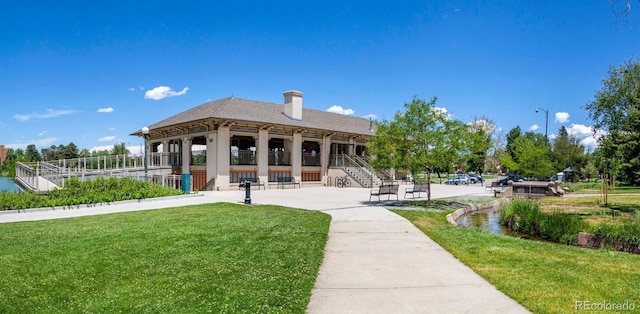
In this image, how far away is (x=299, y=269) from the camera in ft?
20.7

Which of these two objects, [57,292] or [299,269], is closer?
[57,292]

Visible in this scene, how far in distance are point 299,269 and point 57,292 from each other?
3249 mm

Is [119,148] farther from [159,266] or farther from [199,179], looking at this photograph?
[159,266]

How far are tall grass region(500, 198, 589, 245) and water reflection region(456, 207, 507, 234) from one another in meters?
0.40

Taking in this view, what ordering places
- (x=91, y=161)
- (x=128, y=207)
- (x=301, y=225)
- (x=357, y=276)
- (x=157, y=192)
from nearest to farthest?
(x=357, y=276) < (x=301, y=225) < (x=128, y=207) < (x=157, y=192) < (x=91, y=161)

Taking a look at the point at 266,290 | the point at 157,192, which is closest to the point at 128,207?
the point at 157,192

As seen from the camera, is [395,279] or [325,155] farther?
[325,155]

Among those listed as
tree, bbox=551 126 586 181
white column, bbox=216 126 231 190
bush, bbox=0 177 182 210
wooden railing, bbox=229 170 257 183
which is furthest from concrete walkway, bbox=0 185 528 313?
tree, bbox=551 126 586 181

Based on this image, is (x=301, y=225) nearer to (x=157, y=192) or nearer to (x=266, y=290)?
(x=266, y=290)

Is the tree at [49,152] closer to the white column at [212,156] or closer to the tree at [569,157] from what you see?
the white column at [212,156]

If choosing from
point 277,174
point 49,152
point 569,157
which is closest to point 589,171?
point 569,157

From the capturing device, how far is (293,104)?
3294 centimetres

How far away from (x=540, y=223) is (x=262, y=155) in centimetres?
2036

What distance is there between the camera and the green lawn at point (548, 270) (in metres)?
5.05
